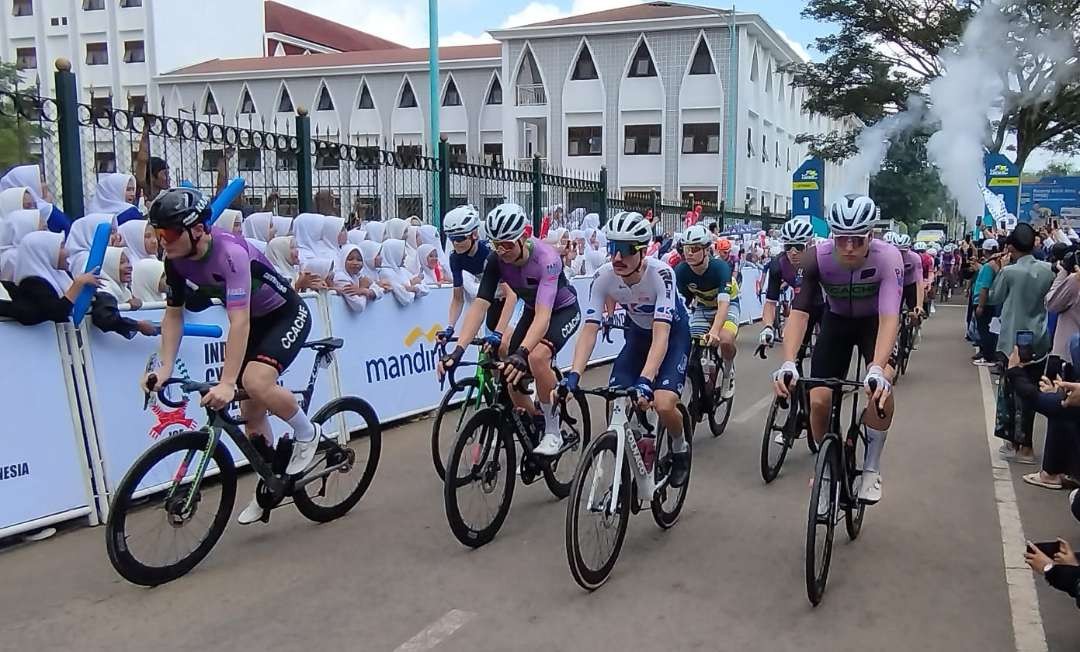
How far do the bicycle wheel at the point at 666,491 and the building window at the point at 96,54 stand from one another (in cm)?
5328

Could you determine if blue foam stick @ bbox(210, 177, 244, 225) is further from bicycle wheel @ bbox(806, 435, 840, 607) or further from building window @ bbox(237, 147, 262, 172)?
building window @ bbox(237, 147, 262, 172)

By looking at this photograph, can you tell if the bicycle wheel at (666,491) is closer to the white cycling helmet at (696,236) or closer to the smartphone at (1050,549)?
the smartphone at (1050,549)

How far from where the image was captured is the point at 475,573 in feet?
15.9

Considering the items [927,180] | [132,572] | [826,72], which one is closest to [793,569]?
[132,572]

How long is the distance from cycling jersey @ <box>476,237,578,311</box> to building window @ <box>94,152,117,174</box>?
3.89m

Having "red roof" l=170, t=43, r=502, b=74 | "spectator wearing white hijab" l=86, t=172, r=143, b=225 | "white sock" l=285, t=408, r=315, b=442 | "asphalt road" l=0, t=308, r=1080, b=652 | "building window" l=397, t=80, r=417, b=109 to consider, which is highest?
"red roof" l=170, t=43, r=502, b=74

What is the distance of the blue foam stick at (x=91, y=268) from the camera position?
A: 18.4 ft

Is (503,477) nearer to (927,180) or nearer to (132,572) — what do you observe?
(132,572)

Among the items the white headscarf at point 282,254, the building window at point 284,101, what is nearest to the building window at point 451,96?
the building window at point 284,101

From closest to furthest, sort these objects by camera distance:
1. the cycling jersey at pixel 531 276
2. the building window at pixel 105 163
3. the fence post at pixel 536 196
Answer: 1. the cycling jersey at pixel 531 276
2. the building window at pixel 105 163
3. the fence post at pixel 536 196

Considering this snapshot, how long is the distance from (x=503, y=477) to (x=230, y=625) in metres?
1.85

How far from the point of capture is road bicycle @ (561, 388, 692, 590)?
4.38 metres

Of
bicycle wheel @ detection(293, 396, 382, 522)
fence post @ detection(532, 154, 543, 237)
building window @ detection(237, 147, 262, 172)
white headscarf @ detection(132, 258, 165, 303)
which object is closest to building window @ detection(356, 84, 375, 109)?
fence post @ detection(532, 154, 543, 237)

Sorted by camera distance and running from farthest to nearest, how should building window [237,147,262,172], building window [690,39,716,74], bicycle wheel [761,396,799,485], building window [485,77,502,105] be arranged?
building window [485,77,502,105], building window [690,39,716,74], building window [237,147,262,172], bicycle wheel [761,396,799,485]
